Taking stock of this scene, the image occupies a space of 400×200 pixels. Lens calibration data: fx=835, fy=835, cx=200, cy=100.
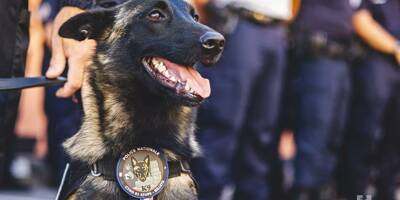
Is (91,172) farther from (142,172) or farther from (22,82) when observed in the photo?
(22,82)

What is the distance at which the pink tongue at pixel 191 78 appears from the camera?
263cm

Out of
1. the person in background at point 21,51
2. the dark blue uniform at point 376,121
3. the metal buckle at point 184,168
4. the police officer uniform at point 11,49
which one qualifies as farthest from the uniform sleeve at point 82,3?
the dark blue uniform at point 376,121

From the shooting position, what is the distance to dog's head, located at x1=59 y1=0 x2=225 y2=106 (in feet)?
8.70

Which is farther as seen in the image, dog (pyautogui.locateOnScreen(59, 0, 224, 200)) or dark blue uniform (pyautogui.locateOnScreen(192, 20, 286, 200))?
dark blue uniform (pyautogui.locateOnScreen(192, 20, 286, 200))

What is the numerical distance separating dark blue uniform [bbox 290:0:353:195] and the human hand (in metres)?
2.30

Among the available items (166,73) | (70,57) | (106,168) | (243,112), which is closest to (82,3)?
(70,57)

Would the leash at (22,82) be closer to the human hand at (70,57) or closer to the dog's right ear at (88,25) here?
the human hand at (70,57)

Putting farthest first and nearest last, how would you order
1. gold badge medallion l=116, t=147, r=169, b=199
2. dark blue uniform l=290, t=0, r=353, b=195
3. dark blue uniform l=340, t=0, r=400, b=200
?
dark blue uniform l=340, t=0, r=400, b=200 < dark blue uniform l=290, t=0, r=353, b=195 < gold badge medallion l=116, t=147, r=169, b=199

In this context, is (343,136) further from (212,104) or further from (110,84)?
(110,84)

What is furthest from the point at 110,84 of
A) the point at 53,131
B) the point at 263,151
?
the point at 263,151

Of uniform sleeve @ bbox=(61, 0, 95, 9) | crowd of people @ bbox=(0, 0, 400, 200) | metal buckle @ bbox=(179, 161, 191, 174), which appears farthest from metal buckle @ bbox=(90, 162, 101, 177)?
crowd of people @ bbox=(0, 0, 400, 200)

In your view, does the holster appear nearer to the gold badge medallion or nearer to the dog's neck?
the dog's neck

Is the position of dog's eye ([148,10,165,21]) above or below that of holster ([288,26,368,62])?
above

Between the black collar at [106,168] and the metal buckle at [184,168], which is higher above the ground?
the black collar at [106,168]
